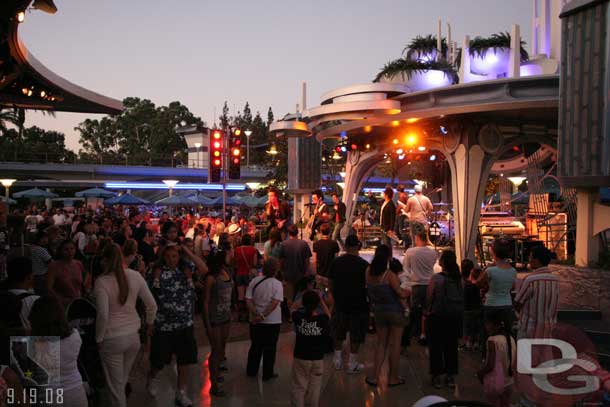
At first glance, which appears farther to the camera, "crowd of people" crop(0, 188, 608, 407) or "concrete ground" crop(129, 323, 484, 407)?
"concrete ground" crop(129, 323, 484, 407)

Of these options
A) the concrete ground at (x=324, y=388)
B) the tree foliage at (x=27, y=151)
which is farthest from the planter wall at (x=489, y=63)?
the tree foliage at (x=27, y=151)

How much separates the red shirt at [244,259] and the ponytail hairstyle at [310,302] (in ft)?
16.1

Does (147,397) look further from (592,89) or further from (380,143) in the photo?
(380,143)

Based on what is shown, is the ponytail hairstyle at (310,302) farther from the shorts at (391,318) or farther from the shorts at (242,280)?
the shorts at (242,280)

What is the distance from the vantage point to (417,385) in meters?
7.21

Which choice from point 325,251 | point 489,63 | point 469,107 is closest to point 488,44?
point 489,63

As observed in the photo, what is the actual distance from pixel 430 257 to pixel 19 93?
485 inches

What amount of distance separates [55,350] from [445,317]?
447cm

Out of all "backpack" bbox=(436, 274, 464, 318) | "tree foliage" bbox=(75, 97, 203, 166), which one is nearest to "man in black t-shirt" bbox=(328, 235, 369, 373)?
"backpack" bbox=(436, 274, 464, 318)

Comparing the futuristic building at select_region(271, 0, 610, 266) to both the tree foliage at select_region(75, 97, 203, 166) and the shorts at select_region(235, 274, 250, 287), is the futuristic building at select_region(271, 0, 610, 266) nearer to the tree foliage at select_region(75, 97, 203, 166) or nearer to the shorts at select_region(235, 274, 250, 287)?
the shorts at select_region(235, 274, 250, 287)

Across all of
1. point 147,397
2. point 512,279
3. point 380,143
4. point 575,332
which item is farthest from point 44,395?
point 380,143

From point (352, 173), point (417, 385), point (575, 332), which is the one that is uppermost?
point (352, 173)

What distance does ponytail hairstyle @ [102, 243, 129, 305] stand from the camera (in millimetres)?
5262

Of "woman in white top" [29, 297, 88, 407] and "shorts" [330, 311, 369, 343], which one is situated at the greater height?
"woman in white top" [29, 297, 88, 407]
